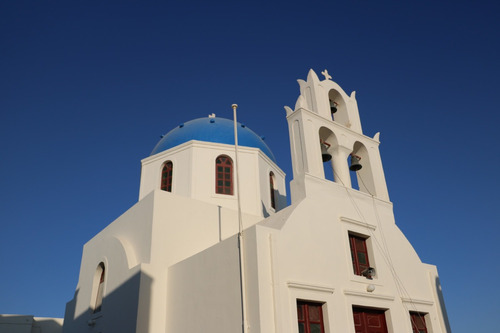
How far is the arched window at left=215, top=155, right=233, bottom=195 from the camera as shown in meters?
14.1

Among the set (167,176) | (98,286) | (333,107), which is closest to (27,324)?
(98,286)

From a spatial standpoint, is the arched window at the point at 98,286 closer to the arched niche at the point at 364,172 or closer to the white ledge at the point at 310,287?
the white ledge at the point at 310,287

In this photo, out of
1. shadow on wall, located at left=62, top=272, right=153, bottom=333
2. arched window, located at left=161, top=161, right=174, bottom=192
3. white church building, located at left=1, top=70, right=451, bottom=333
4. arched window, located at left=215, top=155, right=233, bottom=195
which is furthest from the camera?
arched window, located at left=161, top=161, right=174, bottom=192

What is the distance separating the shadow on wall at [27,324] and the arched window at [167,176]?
12007mm

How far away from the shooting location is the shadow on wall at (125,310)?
9391 millimetres

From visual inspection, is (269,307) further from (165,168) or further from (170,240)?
(165,168)

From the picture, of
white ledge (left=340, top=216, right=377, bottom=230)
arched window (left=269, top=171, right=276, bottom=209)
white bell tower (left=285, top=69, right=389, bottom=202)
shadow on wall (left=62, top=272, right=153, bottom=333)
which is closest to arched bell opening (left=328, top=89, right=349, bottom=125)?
white bell tower (left=285, top=69, right=389, bottom=202)

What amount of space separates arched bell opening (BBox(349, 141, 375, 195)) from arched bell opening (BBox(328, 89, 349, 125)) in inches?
35.8

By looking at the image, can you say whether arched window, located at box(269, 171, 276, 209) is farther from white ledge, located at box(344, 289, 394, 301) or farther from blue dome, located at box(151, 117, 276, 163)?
white ledge, located at box(344, 289, 394, 301)

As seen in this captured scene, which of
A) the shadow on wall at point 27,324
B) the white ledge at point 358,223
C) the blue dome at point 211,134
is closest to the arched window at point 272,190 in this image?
the blue dome at point 211,134

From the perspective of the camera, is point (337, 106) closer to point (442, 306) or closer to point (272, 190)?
point (272, 190)

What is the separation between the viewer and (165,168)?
1509cm

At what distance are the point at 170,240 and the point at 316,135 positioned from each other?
4733 mm

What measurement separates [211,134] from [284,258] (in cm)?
831
